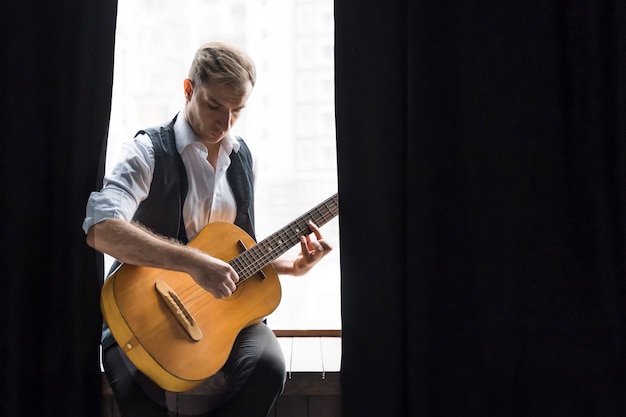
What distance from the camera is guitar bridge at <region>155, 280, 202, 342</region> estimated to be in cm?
144

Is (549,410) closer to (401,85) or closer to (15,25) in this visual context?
(401,85)

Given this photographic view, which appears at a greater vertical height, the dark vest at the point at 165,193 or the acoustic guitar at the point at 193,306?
the dark vest at the point at 165,193

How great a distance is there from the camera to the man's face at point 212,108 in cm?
152

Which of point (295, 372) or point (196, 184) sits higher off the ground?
point (196, 184)

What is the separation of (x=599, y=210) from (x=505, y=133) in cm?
29

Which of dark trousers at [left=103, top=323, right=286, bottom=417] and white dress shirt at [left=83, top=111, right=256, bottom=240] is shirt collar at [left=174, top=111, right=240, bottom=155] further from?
dark trousers at [left=103, top=323, right=286, bottom=417]

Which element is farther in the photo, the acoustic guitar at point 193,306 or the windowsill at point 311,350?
the windowsill at point 311,350

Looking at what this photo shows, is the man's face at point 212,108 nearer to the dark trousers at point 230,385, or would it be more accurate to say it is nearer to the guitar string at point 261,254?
the guitar string at point 261,254

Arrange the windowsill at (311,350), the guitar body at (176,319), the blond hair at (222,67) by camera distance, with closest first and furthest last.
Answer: the guitar body at (176,319), the blond hair at (222,67), the windowsill at (311,350)

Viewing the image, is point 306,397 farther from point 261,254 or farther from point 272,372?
Result: point 261,254

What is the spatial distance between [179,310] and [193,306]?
4 centimetres

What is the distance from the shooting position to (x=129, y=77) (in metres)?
1.70

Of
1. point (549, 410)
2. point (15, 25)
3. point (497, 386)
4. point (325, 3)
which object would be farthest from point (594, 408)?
point (15, 25)

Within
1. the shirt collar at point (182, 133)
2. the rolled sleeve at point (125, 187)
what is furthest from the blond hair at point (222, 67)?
the rolled sleeve at point (125, 187)
